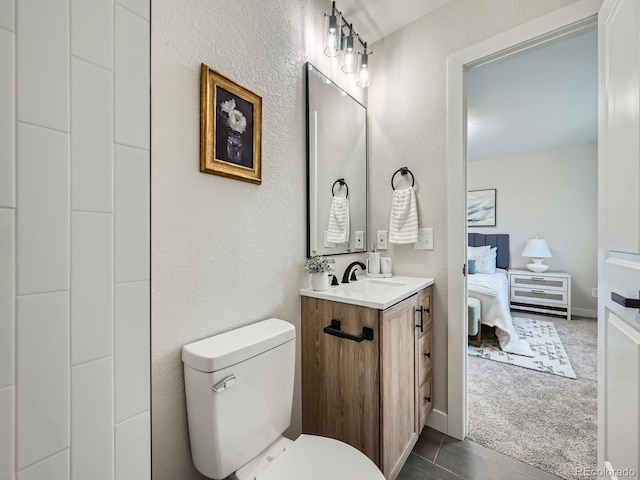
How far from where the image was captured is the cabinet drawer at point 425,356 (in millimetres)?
1486

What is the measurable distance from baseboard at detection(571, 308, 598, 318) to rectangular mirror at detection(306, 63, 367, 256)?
4008mm

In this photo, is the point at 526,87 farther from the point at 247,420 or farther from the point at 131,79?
the point at 247,420

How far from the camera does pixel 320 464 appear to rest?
885mm

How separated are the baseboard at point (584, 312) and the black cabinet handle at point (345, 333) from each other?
14.5 ft

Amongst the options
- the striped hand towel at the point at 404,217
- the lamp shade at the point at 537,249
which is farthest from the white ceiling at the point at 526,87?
the lamp shade at the point at 537,249

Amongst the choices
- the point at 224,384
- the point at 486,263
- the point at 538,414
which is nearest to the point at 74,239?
the point at 224,384

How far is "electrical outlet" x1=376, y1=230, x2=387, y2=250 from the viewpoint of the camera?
1.88 metres

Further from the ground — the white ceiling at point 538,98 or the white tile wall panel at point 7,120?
the white ceiling at point 538,98

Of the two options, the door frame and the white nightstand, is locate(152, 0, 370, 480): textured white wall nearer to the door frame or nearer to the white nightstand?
the door frame

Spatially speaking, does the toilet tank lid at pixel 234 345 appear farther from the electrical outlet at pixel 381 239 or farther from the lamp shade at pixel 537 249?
the lamp shade at pixel 537 249

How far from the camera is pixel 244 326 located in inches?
44.2

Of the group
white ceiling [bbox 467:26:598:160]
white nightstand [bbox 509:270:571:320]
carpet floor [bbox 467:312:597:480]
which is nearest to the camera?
carpet floor [bbox 467:312:597:480]

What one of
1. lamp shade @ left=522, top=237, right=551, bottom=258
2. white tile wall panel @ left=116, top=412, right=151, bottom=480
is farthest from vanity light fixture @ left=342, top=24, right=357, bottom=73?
lamp shade @ left=522, top=237, right=551, bottom=258

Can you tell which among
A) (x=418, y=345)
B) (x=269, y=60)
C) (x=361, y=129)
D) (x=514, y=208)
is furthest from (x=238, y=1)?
(x=514, y=208)
